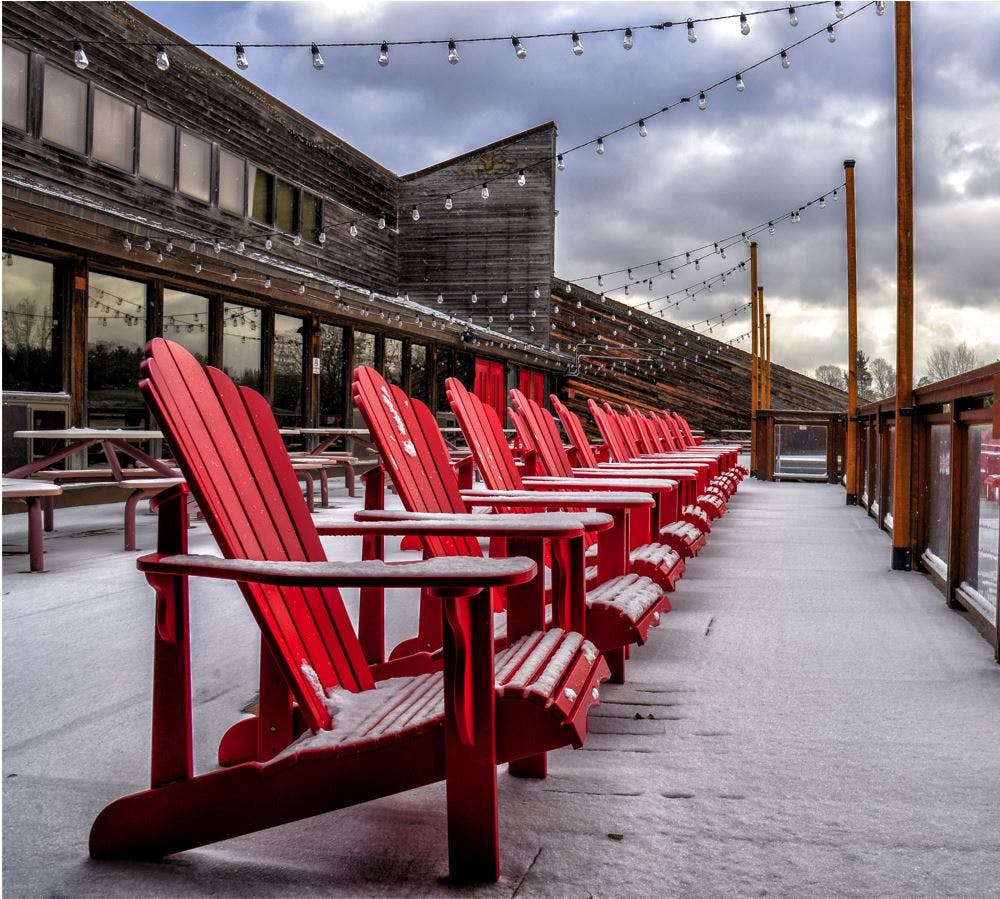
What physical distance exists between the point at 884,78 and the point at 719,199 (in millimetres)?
19090

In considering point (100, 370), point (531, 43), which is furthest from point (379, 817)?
point (100, 370)

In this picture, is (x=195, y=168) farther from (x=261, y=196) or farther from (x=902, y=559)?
(x=902, y=559)

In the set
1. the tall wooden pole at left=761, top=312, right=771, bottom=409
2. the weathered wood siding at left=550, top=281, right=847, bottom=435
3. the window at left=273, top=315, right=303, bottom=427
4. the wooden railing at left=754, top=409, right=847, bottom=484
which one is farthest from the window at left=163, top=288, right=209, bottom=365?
the tall wooden pole at left=761, top=312, right=771, bottom=409

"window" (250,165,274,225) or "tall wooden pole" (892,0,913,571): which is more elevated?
"window" (250,165,274,225)

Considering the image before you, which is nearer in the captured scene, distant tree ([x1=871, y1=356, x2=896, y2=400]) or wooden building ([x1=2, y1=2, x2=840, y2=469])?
distant tree ([x1=871, y1=356, x2=896, y2=400])

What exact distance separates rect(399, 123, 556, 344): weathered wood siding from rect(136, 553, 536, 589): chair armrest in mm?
19669

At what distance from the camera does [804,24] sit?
6883 mm

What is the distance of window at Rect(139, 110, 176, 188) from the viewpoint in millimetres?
11445

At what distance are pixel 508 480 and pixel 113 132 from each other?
9188mm

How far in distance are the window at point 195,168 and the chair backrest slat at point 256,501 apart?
11.2 metres

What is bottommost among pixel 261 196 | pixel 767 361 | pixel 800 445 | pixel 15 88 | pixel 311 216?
pixel 800 445

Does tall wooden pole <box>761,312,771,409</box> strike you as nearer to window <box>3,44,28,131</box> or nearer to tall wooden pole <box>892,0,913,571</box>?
window <box>3,44,28,131</box>

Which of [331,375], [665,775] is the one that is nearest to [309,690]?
[665,775]

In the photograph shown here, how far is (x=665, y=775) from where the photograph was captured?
2.08 meters
